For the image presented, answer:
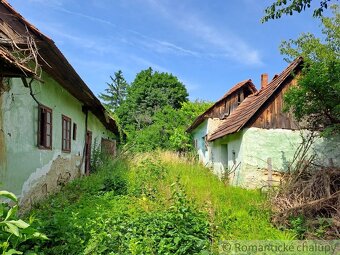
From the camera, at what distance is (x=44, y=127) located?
799 cm

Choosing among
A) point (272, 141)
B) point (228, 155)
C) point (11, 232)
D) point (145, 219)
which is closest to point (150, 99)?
point (228, 155)

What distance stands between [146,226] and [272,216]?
3335 millimetres

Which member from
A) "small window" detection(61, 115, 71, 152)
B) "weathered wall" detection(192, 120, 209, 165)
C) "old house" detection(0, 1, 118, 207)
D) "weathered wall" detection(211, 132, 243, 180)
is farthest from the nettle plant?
"weathered wall" detection(192, 120, 209, 165)

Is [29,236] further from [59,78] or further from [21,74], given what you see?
[59,78]

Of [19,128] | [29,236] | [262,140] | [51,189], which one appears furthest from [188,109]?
[29,236]

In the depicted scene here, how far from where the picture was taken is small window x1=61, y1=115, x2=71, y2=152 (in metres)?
9.98

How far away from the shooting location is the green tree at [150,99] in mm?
36938

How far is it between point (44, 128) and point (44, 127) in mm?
25

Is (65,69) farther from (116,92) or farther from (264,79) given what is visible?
(116,92)

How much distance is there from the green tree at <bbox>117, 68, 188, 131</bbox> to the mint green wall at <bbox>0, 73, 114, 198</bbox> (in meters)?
26.7

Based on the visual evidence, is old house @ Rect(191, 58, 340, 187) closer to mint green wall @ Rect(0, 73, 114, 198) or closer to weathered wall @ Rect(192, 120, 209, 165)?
mint green wall @ Rect(0, 73, 114, 198)

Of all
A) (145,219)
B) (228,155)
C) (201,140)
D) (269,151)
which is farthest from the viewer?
(201,140)

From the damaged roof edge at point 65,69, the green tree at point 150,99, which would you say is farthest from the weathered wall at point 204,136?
the green tree at point 150,99

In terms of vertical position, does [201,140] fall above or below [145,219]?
above
